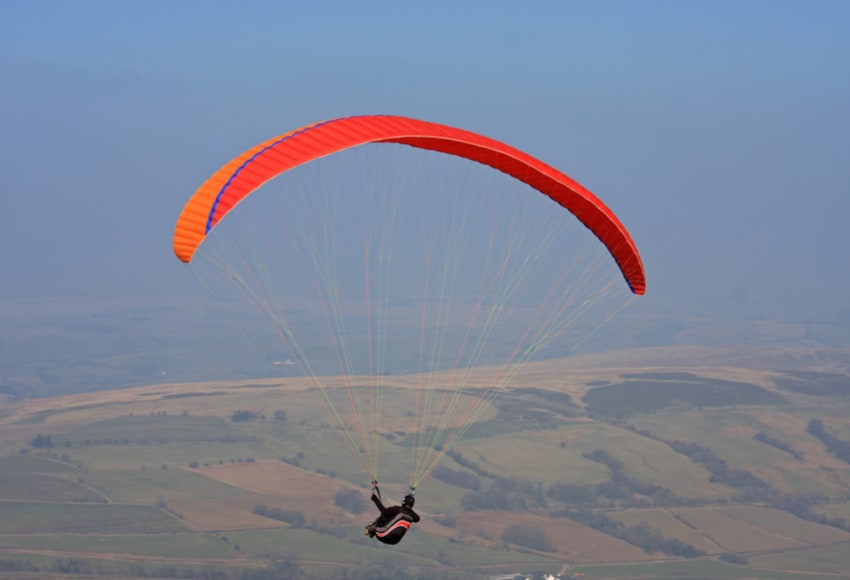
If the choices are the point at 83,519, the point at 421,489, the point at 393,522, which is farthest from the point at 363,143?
the point at 421,489

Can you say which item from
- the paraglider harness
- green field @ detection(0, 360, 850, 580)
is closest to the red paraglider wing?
the paraglider harness

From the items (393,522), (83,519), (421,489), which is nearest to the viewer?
(393,522)

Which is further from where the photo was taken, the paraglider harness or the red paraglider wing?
the paraglider harness

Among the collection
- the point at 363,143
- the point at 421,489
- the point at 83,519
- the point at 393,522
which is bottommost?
the point at 393,522

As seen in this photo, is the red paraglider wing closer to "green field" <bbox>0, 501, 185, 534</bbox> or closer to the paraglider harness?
the paraglider harness

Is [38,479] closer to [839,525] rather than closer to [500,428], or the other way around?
[500,428]

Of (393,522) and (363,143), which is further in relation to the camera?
(393,522)

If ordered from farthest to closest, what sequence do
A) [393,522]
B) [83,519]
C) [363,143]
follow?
1. [83,519]
2. [393,522]
3. [363,143]

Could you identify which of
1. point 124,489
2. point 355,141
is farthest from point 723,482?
point 355,141

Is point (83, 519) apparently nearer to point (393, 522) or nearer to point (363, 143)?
point (393, 522)

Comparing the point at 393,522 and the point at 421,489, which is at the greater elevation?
the point at 421,489
